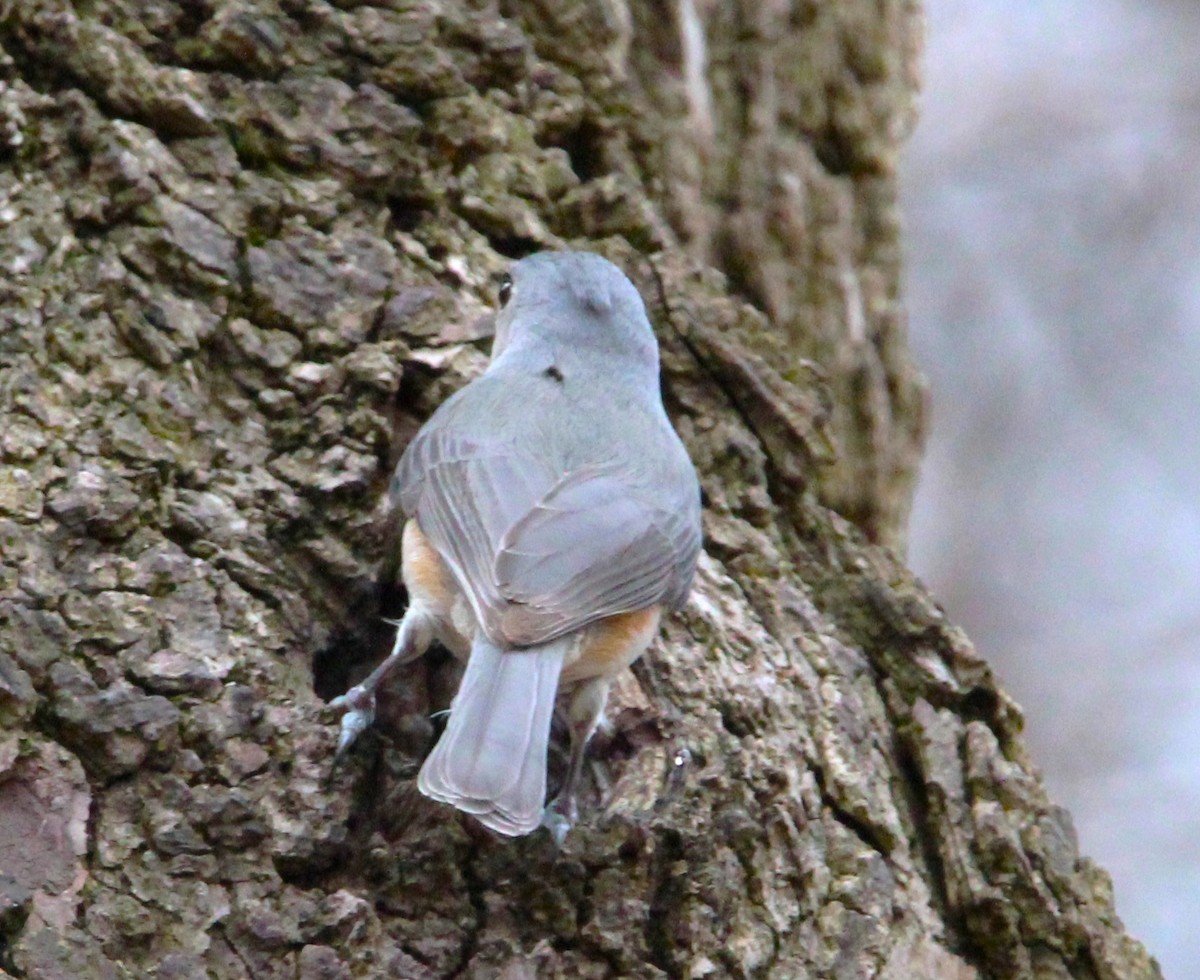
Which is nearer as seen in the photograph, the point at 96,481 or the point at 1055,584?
the point at 96,481

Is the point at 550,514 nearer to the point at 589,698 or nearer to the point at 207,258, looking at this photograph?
the point at 589,698

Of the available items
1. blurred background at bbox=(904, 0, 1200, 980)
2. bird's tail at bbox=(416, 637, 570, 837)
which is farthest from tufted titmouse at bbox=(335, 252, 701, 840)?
blurred background at bbox=(904, 0, 1200, 980)

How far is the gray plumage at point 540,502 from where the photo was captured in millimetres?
2543

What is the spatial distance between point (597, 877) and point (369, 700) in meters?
0.48

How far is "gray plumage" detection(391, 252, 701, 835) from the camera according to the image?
2.54m

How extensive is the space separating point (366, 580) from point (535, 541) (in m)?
0.30

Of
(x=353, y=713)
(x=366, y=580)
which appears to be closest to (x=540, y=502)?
(x=366, y=580)

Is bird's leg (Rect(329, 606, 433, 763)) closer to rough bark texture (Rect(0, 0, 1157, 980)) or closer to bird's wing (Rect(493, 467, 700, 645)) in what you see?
rough bark texture (Rect(0, 0, 1157, 980))

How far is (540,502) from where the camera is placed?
2971 millimetres

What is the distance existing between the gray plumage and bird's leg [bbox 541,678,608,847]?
0.32 ft

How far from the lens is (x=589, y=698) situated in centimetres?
284

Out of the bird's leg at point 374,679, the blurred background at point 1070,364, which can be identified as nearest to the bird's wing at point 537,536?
the bird's leg at point 374,679

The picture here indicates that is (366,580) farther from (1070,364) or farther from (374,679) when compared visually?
(1070,364)

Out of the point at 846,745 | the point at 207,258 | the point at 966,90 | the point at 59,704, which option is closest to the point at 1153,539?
the point at 966,90
